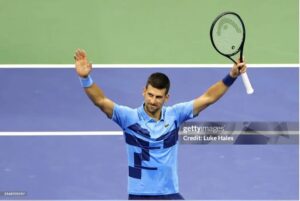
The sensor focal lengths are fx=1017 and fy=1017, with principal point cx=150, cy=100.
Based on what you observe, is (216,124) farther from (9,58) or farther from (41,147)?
(9,58)

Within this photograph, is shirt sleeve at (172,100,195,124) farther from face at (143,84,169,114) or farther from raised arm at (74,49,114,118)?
raised arm at (74,49,114,118)

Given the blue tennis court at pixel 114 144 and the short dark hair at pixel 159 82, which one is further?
the blue tennis court at pixel 114 144

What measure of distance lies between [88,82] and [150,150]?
0.98 metres

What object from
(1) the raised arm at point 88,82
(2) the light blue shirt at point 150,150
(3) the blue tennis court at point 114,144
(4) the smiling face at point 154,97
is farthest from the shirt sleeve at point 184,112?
(3) the blue tennis court at point 114,144

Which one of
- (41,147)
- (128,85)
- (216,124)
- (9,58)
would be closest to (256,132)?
(216,124)

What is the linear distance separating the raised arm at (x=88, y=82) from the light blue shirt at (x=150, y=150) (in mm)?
135

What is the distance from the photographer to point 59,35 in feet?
47.0

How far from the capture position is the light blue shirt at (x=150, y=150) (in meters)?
10.0

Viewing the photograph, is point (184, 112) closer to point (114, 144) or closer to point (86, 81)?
point (86, 81)

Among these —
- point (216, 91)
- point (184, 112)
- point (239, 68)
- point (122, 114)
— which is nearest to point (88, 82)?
point (122, 114)

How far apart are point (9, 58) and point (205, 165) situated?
340 centimetres

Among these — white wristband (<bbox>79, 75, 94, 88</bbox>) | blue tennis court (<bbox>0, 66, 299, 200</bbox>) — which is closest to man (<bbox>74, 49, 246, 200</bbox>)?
white wristband (<bbox>79, 75, 94, 88</bbox>)

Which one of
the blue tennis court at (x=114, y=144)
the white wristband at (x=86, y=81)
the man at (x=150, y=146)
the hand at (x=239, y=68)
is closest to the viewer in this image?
the hand at (x=239, y=68)

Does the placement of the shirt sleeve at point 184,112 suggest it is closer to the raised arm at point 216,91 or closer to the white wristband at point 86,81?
the raised arm at point 216,91
